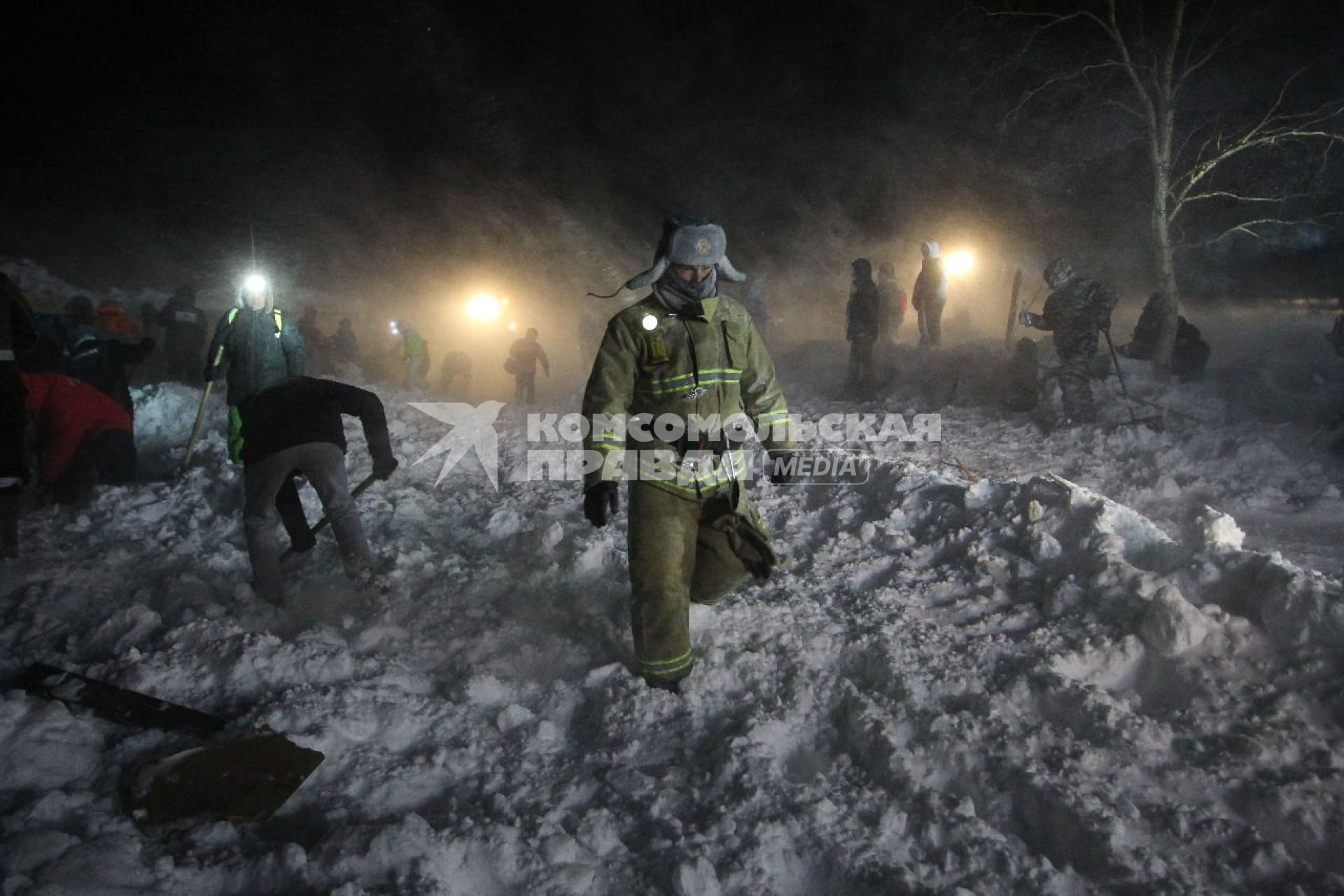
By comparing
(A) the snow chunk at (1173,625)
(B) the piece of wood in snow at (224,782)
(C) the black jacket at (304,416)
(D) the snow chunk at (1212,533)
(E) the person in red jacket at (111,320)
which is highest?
(E) the person in red jacket at (111,320)

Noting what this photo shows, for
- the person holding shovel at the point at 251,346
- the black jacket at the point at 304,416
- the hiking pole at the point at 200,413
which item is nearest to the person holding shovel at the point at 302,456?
the black jacket at the point at 304,416

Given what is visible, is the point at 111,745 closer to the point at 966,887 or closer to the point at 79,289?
the point at 966,887

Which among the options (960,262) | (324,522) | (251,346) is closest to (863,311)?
(251,346)

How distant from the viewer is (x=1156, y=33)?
38.1 feet

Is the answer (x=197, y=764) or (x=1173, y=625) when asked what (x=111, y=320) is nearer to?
(x=197, y=764)

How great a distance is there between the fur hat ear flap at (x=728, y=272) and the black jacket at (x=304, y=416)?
2.29 metres

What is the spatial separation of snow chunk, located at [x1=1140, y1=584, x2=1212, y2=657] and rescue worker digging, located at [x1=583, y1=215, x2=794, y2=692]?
189 cm

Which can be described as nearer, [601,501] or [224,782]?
[224,782]

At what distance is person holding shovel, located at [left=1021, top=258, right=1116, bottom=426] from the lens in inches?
335

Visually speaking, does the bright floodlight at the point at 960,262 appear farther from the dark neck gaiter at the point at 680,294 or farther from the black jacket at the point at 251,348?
the dark neck gaiter at the point at 680,294

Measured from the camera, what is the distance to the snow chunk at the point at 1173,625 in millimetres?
3184

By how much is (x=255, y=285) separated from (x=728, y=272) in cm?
412

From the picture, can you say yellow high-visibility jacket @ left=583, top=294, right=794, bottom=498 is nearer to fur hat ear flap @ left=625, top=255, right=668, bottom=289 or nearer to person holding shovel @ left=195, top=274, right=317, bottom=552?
fur hat ear flap @ left=625, top=255, right=668, bottom=289

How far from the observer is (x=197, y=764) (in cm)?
252
